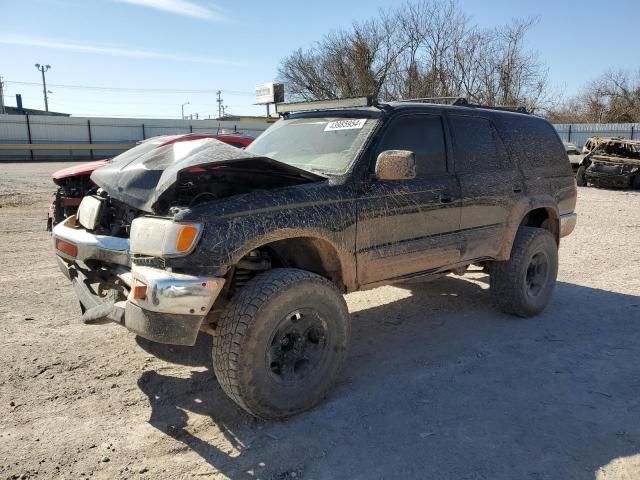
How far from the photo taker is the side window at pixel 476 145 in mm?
4621

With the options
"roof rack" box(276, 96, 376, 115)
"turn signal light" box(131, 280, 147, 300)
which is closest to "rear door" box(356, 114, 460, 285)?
"roof rack" box(276, 96, 376, 115)

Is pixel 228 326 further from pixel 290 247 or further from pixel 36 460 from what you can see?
pixel 36 460

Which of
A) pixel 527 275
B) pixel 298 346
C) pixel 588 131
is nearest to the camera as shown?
pixel 298 346

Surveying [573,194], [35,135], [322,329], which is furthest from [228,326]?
[35,135]

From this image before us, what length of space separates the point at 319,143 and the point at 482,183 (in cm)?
158

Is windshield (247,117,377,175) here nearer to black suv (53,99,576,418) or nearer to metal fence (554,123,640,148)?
black suv (53,99,576,418)

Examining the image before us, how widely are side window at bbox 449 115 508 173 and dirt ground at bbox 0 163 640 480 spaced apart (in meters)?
1.58

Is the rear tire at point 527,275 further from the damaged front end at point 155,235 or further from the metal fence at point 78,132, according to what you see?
the metal fence at point 78,132

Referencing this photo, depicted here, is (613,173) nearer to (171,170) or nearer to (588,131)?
(588,131)

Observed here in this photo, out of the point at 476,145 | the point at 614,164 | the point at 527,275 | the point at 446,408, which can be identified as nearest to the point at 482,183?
the point at 476,145

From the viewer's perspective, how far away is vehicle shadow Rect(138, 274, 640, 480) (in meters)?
2.91

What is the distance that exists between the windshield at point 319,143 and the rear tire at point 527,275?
218cm

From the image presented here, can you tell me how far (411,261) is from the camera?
415 cm

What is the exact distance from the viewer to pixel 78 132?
3872 cm
